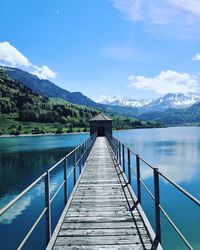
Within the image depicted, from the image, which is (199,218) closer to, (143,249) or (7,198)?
(143,249)

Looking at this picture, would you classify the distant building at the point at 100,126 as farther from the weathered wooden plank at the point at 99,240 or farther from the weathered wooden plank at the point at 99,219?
the weathered wooden plank at the point at 99,240

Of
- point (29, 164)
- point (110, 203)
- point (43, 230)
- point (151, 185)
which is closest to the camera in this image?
point (110, 203)

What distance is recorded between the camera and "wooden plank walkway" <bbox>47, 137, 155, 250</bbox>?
603 cm

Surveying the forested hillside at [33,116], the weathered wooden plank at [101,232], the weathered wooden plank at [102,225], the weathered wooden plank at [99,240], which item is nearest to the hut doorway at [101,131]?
the weathered wooden plank at [102,225]

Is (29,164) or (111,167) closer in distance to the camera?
(111,167)

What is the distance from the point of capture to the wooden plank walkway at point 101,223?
6.03 m

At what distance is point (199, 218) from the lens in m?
16.7

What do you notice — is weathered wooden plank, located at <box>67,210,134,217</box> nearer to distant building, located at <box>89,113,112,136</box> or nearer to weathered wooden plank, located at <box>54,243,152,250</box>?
weathered wooden plank, located at <box>54,243,152,250</box>

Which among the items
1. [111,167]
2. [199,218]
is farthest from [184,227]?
[111,167]

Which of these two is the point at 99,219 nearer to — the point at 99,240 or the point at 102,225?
the point at 102,225

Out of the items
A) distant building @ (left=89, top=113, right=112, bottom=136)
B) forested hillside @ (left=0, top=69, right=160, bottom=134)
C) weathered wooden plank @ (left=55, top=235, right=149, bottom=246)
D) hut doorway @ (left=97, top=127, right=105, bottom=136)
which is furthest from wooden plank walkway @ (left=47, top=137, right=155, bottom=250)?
forested hillside @ (left=0, top=69, right=160, bottom=134)

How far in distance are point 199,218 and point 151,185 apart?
9284mm

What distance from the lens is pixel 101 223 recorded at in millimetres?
7266

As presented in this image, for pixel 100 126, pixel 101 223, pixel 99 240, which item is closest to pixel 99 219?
pixel 101 223
